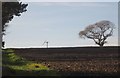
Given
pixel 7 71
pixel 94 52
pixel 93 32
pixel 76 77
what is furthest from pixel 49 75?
pixel 93 32

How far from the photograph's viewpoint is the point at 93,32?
67.6 metres

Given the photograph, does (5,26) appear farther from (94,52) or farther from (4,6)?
(94,52)

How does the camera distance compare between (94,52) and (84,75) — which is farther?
(94,52)

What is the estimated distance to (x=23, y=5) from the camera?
28312mm

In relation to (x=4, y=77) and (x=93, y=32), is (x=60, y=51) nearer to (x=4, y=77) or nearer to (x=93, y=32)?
(x=4, y=77)

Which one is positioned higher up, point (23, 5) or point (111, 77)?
point (23, 5)

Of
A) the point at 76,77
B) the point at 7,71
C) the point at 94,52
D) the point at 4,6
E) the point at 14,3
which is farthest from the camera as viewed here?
the point at 94,52

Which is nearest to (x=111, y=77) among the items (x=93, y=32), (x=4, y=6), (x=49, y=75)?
(x=49, y=75)

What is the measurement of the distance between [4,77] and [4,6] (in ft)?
39.7

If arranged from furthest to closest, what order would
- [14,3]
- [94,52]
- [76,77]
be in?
1. [94,52]
2. [14,3]
3. [76,77]

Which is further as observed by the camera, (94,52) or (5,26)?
(94,52)

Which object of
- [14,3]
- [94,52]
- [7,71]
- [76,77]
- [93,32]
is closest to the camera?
[76,77]

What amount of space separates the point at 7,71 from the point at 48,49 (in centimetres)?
1977

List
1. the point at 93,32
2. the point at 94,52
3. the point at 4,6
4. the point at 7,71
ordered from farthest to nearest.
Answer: the point at 93,32 < the point at 94,52 < the point at 4,6 < the point at 7,71
